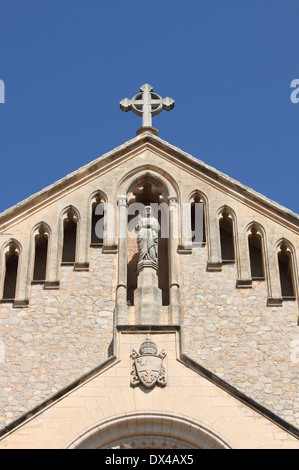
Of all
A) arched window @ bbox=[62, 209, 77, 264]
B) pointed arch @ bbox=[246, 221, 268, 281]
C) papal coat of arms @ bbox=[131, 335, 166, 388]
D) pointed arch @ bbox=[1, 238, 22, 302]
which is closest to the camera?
papal coat of arms @ bbox=[131, 335, 166, 388]

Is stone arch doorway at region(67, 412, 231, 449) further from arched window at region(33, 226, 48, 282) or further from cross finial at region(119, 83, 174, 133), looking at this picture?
cross finial at region(119, 83, 174, 133)

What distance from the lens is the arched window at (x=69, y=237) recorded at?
72.6 ft

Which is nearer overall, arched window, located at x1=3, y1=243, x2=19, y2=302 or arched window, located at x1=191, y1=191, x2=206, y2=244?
arched window, located at x1=3, y1=243, x2=19, y2=302

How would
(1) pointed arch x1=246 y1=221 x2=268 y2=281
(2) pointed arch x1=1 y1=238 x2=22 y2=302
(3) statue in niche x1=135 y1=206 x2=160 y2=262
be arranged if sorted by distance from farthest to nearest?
(1) pointed arch x1=246 y1=221 x2=268 y2=281 → (2) pointed arch x1=1 y1=238 x2=22 y2=302 → (3) statue in niche x1=135 y1=206 x2=160 y2=262

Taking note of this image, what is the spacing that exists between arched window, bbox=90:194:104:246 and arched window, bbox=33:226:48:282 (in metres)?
0.97

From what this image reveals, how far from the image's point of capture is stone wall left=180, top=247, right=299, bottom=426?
19875 millimetres

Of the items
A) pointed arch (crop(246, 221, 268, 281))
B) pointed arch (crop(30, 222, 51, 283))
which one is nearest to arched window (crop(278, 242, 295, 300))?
pointed arch (crop(246, 221, 268, 281))

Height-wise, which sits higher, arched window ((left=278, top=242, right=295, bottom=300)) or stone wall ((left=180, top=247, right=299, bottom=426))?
arched window ((left=278, top=242, right=295, bottom=300))

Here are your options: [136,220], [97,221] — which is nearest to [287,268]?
[136,220]

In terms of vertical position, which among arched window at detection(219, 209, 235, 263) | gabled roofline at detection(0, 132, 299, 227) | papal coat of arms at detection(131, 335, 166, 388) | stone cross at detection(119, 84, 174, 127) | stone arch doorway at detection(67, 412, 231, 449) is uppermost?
stone cross at detection(119, 84, 174, 127)

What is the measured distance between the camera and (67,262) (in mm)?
21641

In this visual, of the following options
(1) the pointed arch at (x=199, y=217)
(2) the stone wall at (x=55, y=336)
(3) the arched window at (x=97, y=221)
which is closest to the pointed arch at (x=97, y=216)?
(3) the arched window at (x=97, y=221)

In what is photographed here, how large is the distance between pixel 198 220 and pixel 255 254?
139 cm

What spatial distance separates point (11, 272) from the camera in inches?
861
